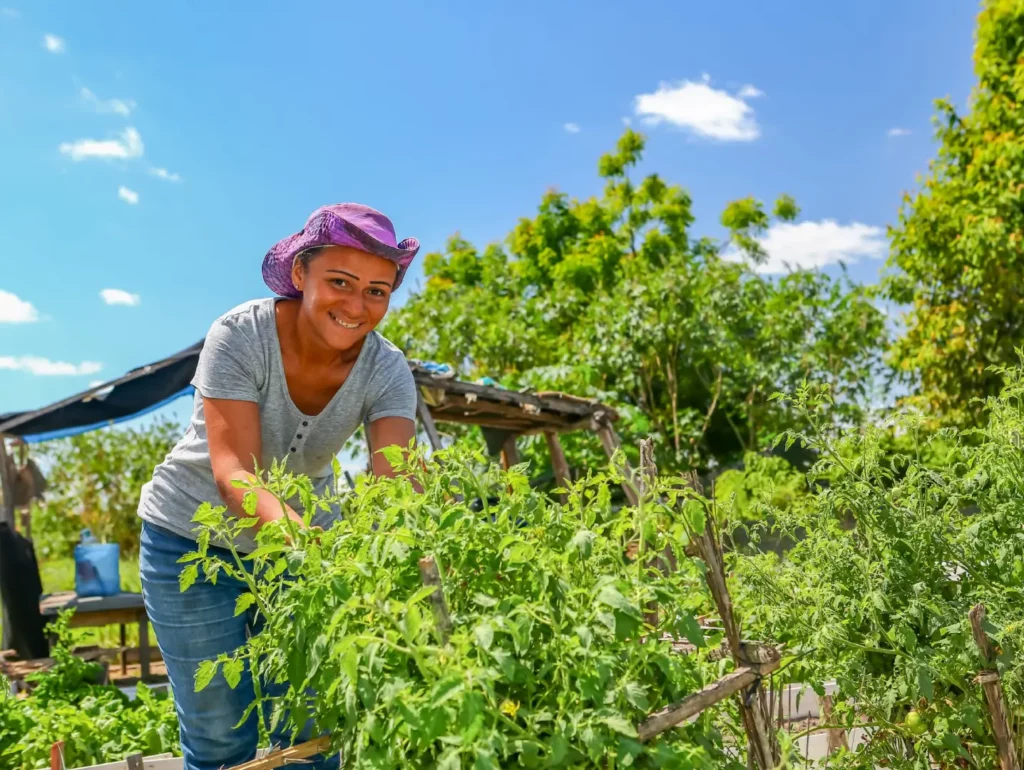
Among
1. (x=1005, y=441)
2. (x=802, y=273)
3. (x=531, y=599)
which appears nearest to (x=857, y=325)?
(x=802, y=273)

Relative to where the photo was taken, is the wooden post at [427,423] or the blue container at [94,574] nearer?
the wooden post at [427,423]

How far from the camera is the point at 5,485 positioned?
7.44m

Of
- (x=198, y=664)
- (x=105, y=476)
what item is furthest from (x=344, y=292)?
(x=105, y=476)

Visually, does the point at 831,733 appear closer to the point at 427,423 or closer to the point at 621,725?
the point at 621,725

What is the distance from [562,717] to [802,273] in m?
11.4

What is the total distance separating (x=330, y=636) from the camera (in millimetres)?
1163

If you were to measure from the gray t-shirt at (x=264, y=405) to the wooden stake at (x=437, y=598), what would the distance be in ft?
3.44

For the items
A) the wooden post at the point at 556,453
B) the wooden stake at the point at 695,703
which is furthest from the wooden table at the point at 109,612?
the wooden stake at the point at 695,703

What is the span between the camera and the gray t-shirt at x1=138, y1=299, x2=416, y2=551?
2102 mm

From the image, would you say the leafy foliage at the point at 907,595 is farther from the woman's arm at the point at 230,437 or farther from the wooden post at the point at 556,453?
the wooden post at the point at 556,453

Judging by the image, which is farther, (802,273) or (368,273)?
(802,273)

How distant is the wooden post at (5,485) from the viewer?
734cm

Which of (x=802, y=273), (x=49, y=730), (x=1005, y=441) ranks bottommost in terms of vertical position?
(x=49, y=730)

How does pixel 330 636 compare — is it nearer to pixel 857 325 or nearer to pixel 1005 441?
pixel 1005 441
